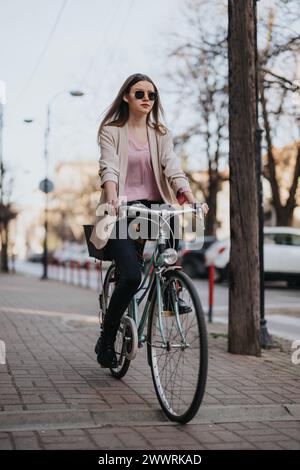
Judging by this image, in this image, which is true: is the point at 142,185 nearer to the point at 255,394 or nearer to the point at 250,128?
the point at 255,394

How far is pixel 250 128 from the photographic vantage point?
662 cm

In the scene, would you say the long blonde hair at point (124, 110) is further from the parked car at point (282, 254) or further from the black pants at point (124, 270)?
the parked car at point (282, 254)

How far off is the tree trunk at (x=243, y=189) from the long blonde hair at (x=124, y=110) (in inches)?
69.0

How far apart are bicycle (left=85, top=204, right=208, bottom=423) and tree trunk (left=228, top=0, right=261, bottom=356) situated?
1.91 m

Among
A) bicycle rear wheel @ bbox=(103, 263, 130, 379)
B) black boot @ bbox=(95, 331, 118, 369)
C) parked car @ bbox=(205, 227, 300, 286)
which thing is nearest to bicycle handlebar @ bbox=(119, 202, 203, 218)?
bicycle rear wheel @ bbox=(103, 263, 130, 379)

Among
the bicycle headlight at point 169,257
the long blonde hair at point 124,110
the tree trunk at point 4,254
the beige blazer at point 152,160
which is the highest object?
the long blonde hair at point 124,110

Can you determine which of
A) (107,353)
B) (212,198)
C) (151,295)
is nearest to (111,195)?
(151,295)

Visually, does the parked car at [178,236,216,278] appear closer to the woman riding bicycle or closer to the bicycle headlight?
the woman riding bicycle

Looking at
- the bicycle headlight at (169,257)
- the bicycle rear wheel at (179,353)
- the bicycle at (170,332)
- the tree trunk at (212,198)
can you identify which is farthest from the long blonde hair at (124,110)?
the tree trunk at (212,198)

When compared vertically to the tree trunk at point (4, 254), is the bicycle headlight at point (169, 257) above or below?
above

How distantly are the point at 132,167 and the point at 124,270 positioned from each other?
73 centimetres

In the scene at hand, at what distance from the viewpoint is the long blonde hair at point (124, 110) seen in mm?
4941
